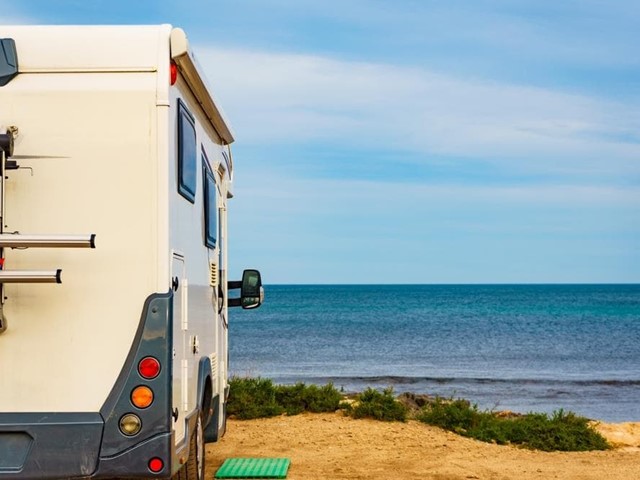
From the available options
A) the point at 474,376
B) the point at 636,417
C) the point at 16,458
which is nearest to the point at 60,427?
the point at 16,458

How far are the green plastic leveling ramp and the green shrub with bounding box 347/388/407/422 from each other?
277cm

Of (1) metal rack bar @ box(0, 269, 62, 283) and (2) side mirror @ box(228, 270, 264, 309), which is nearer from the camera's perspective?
(1) metal rack bar @ box(0, 269, 62, 283)

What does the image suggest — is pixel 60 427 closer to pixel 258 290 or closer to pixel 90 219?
pixel 90 219

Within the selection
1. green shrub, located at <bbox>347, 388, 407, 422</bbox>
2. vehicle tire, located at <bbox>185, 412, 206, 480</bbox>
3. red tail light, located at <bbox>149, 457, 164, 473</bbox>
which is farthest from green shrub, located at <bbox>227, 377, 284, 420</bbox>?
red tail light, located at <bbox>149, 457, 164, 473</bbox>

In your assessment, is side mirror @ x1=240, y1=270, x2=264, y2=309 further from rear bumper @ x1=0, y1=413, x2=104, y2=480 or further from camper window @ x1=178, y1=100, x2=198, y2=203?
rear bumper @ x1=0, y1=413, x2=104, y2=480

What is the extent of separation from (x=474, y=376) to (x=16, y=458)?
2751 cm

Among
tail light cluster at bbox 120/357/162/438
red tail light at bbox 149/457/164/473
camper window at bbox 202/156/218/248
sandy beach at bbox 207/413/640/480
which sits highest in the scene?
camper window at bbox 202/156/218/248

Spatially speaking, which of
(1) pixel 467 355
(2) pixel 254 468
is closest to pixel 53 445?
(2) pixel 254 468

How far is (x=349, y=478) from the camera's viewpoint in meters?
9.41

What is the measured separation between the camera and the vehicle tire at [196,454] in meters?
7.04

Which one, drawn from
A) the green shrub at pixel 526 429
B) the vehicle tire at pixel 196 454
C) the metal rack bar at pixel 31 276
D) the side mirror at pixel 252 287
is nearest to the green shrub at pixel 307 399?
the green shrub at pixel 526 429

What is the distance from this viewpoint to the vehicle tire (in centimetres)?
704

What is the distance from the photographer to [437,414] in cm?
1270

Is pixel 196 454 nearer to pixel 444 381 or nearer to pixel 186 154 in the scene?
pixel 186 154
